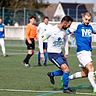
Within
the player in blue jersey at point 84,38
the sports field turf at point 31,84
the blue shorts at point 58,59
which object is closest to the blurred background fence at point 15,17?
the sports field turf at point 31,84

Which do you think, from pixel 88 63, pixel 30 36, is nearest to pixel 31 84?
pixel 88 63

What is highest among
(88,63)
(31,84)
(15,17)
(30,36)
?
(30,36)

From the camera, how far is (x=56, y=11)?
9525 cm

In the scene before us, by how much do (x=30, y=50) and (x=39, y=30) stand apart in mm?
892

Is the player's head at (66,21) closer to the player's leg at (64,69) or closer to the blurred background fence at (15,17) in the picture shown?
the player's leg at (64,69)

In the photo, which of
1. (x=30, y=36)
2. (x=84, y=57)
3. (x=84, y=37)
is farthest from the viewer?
(x=30, y=36)

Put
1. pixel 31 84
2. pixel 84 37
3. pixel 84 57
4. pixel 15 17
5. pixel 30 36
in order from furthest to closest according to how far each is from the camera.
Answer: pixel 15 17
pixel 30 36
pixel 31 84
pixel 84 37
pixel 84 57

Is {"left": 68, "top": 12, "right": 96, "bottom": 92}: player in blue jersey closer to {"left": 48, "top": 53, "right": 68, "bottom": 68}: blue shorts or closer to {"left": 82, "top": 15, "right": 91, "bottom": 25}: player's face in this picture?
{"left": 82, "top": 15, "right": 91, "bottom": 25}: player's face

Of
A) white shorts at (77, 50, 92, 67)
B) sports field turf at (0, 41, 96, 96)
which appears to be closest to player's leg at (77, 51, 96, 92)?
white shorts at (77, 50, 92, 67)

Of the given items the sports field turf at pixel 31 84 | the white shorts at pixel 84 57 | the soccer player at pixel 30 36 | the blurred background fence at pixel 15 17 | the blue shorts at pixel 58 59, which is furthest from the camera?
the blurred background fence at pixel 15 17

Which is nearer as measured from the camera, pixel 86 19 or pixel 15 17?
pixel 86 19

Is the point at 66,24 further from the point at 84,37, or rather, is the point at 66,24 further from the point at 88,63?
the point at 88,63

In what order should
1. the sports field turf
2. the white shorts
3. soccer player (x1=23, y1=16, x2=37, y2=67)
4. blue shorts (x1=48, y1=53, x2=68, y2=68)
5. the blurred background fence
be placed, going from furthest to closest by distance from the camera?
the blurred background fence
soccer player (x1=23, y1=16, x2=37, y2=67)
blue shorts (x1=48, y1=53, x2=68, y2=68)
the white shorts
the sports field turf

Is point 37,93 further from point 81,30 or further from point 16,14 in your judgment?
Result: point 16,14
